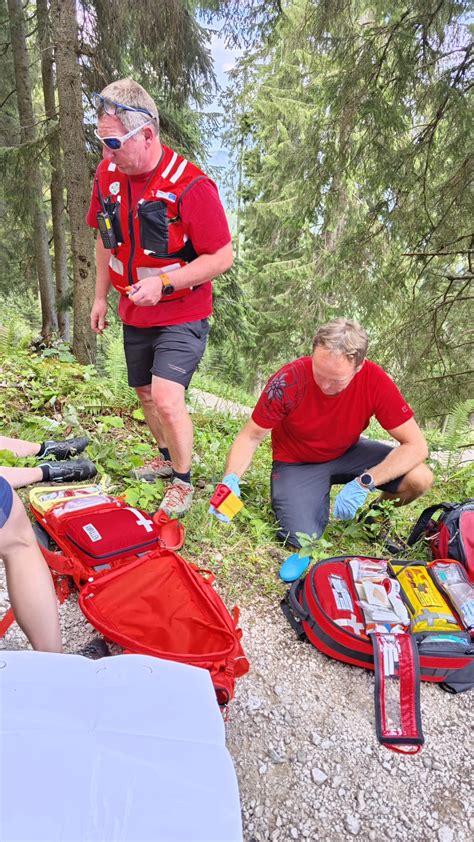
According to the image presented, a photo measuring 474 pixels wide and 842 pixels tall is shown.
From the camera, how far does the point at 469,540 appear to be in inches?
104

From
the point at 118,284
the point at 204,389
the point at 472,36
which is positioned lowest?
the point at 204,389

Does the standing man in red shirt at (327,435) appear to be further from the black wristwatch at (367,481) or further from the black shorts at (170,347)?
the black shorts at (170,347)

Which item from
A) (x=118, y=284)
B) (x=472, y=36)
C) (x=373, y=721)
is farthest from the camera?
(x=472, y=36)

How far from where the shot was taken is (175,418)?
2766 mm

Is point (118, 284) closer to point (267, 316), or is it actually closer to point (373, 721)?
point (373, 721)

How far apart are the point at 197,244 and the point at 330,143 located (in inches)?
119

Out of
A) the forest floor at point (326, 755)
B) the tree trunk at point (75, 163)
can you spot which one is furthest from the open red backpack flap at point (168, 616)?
the tree trunk at point (75, 163)

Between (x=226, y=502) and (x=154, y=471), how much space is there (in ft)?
2.88

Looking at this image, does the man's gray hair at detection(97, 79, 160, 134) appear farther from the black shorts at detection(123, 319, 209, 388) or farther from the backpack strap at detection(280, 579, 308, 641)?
the backpack strap at detection(280, 579, 308, 641)

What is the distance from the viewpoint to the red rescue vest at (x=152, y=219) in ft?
8.45

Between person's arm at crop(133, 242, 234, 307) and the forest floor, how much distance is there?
1.54 meters

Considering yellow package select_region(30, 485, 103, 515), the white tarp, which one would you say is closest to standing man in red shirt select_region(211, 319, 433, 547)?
yellow package select_region(30, 485, 103, 515)

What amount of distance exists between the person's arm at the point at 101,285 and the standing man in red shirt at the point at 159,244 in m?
0.08

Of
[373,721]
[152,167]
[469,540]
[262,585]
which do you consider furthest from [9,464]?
[469,540]
